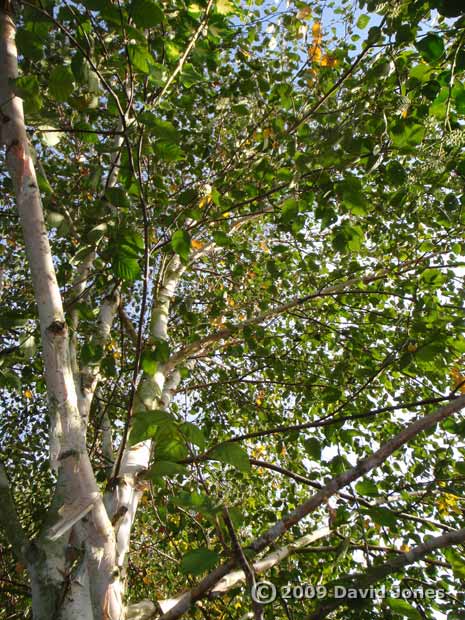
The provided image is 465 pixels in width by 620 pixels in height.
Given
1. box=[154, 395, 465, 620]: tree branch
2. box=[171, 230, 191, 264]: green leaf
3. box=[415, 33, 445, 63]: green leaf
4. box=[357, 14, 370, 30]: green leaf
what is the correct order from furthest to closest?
1. box=[357, 14, 370, 30]: green leaf
2. box=[171, 230, 191, 264]: green leaf
3. box=[415, 33, 445, 63]: green leaf
4. box=[154, 395, 465, 620]: tree branch

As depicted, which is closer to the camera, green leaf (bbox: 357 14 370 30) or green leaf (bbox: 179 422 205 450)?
green leaf (bbox: 179 422 205 450)

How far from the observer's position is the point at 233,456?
1.09m

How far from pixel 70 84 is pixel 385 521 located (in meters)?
1.87

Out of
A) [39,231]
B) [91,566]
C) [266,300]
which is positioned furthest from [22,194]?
[266,300]

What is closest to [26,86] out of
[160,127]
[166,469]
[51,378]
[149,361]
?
[160,127]

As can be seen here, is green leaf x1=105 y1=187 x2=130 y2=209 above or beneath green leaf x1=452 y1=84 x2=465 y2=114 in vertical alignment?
beneath

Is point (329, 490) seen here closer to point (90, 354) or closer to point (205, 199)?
point (90, 354)

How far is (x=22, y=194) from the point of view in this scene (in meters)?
1.59

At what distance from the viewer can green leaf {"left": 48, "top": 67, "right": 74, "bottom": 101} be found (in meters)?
1.49

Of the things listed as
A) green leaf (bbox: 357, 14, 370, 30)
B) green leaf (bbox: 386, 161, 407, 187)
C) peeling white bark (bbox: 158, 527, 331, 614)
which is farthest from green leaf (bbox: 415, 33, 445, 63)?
peeling white bark (bbox: 158, 527, 331, 614)

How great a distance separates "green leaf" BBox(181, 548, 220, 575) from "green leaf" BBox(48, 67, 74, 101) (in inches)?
63.7

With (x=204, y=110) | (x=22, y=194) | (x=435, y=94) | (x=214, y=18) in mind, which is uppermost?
(x=204, y=110)

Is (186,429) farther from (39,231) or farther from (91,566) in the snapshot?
(39,231)

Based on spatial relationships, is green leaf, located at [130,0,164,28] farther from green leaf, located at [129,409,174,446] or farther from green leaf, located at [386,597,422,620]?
green leaf, located at [386,597,422,620]
